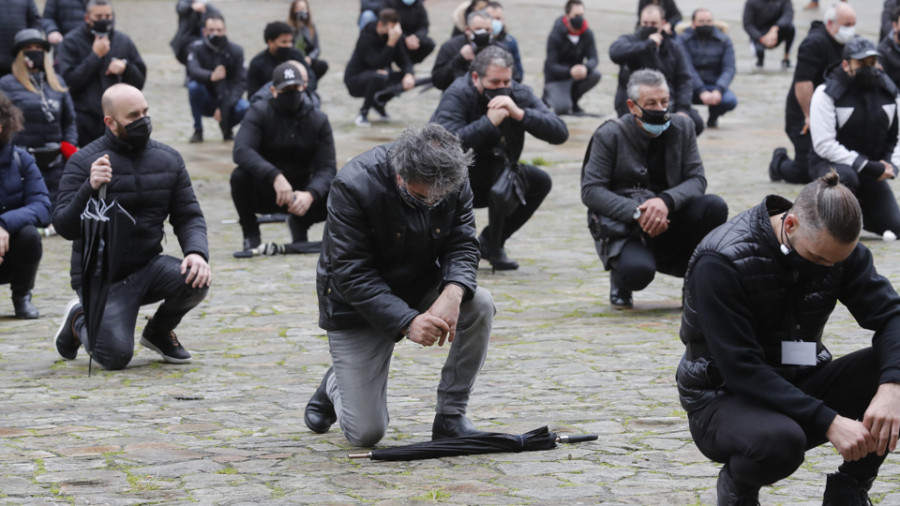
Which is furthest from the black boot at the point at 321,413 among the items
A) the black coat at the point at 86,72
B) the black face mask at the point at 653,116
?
the black coat at the point at 86,72

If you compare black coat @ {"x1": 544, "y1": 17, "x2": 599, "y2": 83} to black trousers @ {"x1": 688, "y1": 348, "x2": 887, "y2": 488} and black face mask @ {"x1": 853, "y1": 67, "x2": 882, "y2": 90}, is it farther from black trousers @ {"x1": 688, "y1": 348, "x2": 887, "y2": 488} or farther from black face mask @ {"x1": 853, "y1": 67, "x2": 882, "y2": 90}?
black trousers @ {"x1": 688, "y1": 348, "x2": 887, "y2": 488}

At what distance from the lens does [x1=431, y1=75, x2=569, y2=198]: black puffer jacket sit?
9523 mm

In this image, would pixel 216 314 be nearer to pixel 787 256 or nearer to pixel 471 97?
pixel 471 97

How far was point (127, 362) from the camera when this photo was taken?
755 cm

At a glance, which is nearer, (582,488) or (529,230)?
(582,488)

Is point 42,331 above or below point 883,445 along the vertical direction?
below

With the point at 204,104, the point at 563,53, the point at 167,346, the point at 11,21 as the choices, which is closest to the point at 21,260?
the point at 167,346

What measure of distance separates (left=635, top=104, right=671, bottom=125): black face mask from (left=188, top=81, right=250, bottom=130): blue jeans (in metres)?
9.01

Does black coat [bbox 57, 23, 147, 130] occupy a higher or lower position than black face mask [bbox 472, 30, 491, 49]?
lower

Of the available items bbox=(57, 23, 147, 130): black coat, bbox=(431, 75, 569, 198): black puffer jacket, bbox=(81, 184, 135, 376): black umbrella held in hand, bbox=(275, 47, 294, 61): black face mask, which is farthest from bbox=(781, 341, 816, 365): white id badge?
bbox=(275, 47, 294, 61): black face mask

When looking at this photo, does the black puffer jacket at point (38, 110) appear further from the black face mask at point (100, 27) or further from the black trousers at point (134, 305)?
the black trousers at point (134, 305)

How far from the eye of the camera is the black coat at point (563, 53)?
58.4 feet

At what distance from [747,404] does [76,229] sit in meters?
4.11

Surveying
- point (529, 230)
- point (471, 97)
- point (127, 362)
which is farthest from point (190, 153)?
point (127, 362)
